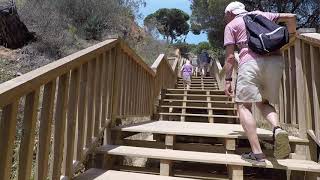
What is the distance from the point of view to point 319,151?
3.39m

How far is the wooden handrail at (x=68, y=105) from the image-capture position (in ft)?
6.59

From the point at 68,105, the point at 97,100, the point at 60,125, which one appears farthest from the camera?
the point at 97,100

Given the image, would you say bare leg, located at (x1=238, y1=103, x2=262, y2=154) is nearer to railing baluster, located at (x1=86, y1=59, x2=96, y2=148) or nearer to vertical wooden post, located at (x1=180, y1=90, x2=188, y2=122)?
railing baluster, located at (x1=86, y1=59, x2=96, y2=148)

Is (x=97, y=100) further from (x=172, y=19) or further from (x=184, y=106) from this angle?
(x=172, y=19)

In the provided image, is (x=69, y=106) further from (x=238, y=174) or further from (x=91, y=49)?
(x=238, y=174)

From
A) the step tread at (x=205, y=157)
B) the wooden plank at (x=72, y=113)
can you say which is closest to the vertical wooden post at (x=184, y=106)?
the step tread at (x=205, y=157)

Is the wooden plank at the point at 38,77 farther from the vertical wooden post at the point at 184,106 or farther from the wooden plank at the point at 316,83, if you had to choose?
the vertical wooden post at the point at 184,106

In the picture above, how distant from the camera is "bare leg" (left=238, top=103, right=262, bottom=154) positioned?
3.00m

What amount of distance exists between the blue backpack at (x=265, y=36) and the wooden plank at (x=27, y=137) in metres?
1.90

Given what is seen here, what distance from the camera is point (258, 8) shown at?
17562mm

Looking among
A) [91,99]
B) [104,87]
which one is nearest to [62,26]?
[104,87]

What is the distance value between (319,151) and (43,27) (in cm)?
913

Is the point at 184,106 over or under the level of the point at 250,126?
over

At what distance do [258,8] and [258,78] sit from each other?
15539 millimetres
